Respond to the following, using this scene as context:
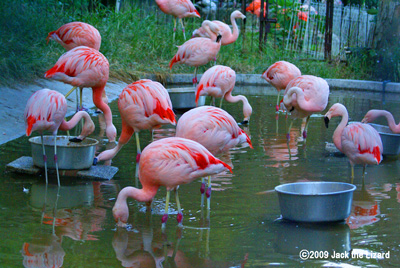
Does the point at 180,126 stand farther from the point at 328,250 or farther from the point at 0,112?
the point at 0,112

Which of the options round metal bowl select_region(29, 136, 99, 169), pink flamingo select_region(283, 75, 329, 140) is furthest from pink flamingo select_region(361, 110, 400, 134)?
round metal bowl select_region(29, 136, 99, 169)

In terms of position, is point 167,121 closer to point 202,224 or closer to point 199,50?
point 202,224

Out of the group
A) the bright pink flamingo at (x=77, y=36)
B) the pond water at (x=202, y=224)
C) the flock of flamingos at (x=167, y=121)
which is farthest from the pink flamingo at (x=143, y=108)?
the bright pink flamingo at (x=77, y=36)

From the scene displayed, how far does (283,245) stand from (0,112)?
4.83 m

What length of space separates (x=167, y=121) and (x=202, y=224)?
153cm

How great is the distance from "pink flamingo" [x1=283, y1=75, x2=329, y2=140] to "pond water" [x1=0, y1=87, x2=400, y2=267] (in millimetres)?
1167

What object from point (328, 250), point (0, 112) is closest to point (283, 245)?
point (328, 250)

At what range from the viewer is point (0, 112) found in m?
7.14

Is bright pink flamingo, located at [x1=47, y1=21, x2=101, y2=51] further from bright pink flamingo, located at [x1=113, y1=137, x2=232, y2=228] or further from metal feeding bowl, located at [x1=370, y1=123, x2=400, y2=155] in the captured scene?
bright pink flamingo, located at [x1=113, y1=137, x2=232, y2=228]

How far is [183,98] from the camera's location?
8.95 metres

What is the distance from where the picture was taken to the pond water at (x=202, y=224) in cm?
338

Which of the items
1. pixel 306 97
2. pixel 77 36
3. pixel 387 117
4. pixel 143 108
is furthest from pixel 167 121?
pixel 77 36

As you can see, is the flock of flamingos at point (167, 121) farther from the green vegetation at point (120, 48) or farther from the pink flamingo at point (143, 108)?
the green vegetation at point (120, 48)

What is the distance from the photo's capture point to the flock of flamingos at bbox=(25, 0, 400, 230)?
12.9 feet
